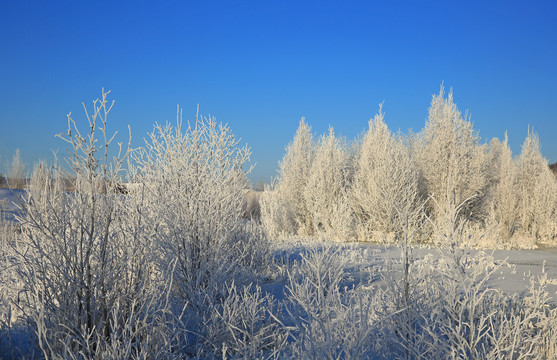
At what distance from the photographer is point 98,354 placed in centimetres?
250

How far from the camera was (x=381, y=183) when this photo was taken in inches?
449

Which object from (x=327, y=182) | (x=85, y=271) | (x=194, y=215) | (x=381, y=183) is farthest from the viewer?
(x=327, y=182)

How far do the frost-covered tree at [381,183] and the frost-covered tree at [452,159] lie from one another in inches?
24.6

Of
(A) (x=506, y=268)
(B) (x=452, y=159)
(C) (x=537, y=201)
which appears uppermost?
(B) (x=452, y=159)

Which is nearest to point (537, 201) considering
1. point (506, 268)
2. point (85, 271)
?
point (506, 268)

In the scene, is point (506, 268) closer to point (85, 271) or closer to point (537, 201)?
point (85, 271)

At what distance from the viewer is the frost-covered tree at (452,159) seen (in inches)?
451

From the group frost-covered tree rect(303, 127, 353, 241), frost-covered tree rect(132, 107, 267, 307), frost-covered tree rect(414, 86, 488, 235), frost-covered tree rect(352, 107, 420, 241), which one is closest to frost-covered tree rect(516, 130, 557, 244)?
frost-covered tree rect(414, 86, 488, 235)

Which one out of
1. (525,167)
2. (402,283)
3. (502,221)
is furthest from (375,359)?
(525,167)

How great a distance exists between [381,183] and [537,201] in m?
5.34

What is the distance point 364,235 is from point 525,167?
658cm

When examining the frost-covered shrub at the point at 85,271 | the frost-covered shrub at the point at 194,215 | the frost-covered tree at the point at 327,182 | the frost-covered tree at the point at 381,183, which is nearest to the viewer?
the frost-covered shrub at the point at 85,271

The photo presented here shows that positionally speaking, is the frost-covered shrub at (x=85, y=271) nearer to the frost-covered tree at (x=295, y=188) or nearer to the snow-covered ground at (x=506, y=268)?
the snow-covered ground at (x=506, y=268)

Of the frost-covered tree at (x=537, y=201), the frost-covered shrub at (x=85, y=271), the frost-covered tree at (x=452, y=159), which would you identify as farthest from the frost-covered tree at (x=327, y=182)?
the frost-covered shrub at (x=85, y=271)
